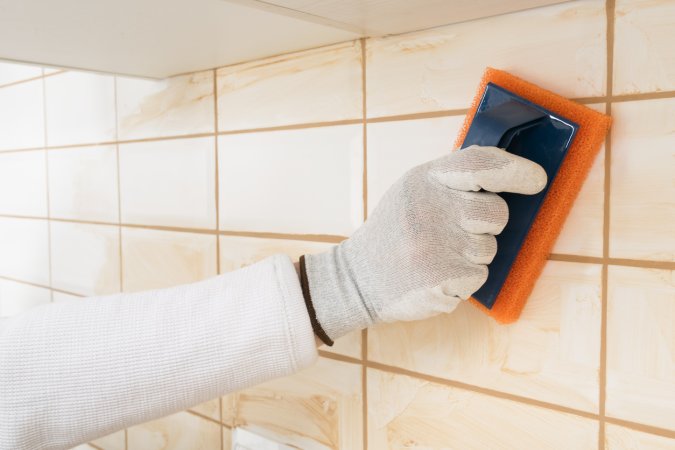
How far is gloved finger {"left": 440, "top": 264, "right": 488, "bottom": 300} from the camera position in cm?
51

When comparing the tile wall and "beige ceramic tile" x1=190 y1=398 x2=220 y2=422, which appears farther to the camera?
"beige ceramic tile" x1=190 y1=398 x2=220 y2=422

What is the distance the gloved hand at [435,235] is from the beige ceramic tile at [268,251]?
207 mm

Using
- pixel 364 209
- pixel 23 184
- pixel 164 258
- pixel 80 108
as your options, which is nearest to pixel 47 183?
pixel 23 184

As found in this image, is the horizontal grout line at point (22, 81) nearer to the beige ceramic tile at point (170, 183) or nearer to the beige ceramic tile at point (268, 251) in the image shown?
the beige ceramic tile at point (170, 183)

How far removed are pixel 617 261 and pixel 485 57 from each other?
0.27 metres

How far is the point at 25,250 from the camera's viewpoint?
138cm

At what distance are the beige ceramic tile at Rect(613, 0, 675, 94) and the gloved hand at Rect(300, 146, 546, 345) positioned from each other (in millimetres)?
147

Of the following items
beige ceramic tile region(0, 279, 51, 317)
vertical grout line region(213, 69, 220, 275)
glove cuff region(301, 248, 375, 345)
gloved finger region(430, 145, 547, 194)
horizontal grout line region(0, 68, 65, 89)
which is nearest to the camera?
gloved finger region(430, 145, 547, 194)

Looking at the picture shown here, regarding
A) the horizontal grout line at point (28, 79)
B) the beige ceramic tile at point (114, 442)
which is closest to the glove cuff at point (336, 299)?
the beige ceramic tile at point (114, 442)

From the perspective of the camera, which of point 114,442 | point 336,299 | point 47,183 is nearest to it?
point 336,299

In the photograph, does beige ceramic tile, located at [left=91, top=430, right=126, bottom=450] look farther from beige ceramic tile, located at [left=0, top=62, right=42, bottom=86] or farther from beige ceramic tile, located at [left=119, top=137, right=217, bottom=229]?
beige ceramic tile, located at [left=0, top=62, right=42, bottom=86]

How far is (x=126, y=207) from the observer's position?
1.09m

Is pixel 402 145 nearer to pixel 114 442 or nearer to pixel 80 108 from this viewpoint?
pixel 80 108

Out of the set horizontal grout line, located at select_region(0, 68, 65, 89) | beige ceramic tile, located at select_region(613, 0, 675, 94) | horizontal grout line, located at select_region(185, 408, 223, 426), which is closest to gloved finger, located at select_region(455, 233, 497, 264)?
beige ceramic tile, located at select_region(613, 0, 675, 94)
